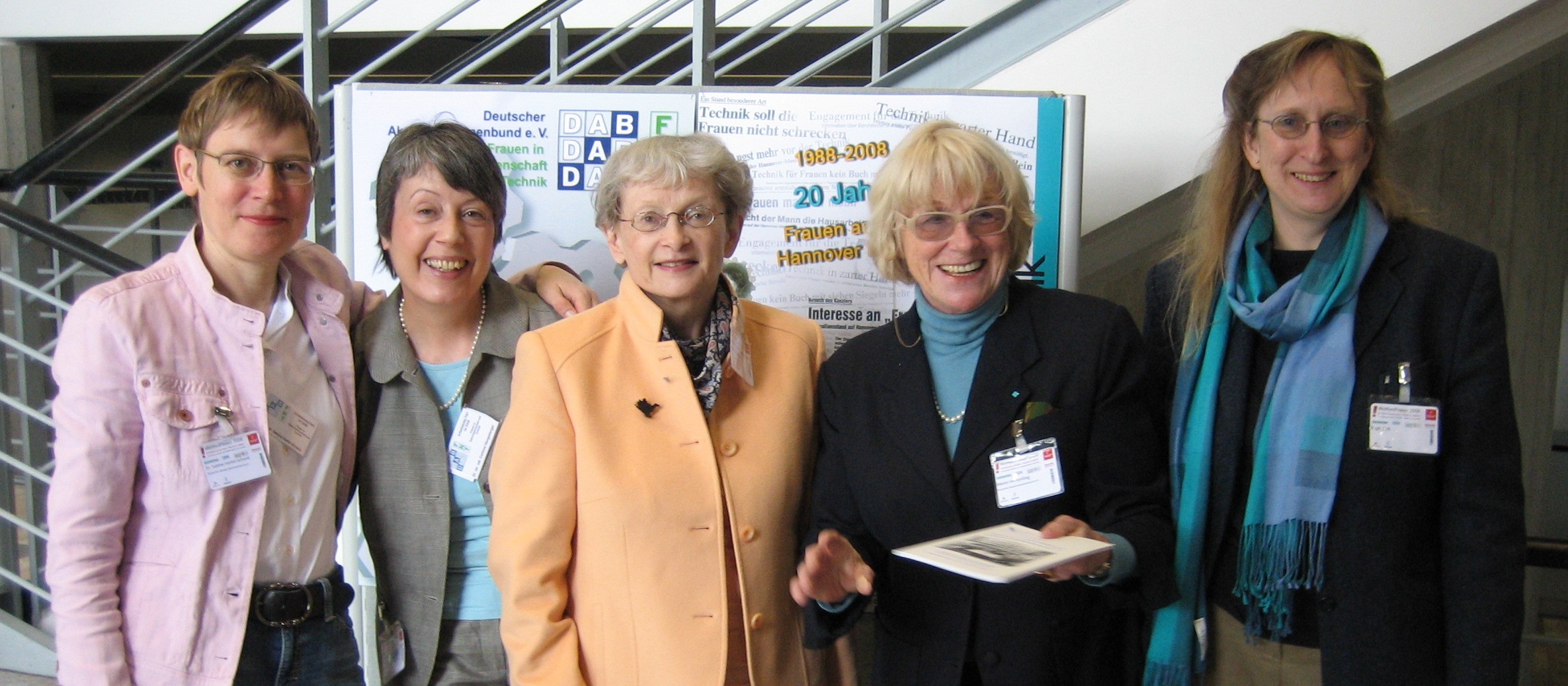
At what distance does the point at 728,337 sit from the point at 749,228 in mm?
933

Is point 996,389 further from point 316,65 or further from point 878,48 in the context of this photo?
point 316,65

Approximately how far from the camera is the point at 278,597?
1.74 metres

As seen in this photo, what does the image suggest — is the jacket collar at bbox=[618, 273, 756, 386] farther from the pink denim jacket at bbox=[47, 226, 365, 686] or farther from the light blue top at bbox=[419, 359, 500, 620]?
the pink denim jacket at bbox=[47, 226, 365, 686]

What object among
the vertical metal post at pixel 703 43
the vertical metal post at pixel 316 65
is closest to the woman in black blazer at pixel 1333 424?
the vertical metal post at pixel 703 43

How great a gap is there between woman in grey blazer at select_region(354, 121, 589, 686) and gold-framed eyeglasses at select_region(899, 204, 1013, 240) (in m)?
0.83

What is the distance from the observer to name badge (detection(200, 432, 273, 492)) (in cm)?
169

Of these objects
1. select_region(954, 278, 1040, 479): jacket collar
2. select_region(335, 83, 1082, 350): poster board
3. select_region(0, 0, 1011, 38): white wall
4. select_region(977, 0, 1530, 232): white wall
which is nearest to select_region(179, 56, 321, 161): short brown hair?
select_region(335, 83, 1082, 350): poster board

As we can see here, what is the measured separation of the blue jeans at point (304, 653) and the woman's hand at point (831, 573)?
831 mm

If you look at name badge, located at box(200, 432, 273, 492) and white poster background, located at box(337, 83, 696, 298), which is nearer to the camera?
name badge, located at box(200, 432, 273, 492)

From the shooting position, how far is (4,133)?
5406mm

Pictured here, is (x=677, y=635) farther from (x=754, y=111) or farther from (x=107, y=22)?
(x=107, y=22)

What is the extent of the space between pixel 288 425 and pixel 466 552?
40cm

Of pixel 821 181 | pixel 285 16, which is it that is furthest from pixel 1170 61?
pixel 285 16

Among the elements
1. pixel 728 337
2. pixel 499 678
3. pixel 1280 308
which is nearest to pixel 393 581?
pixel 499 678
